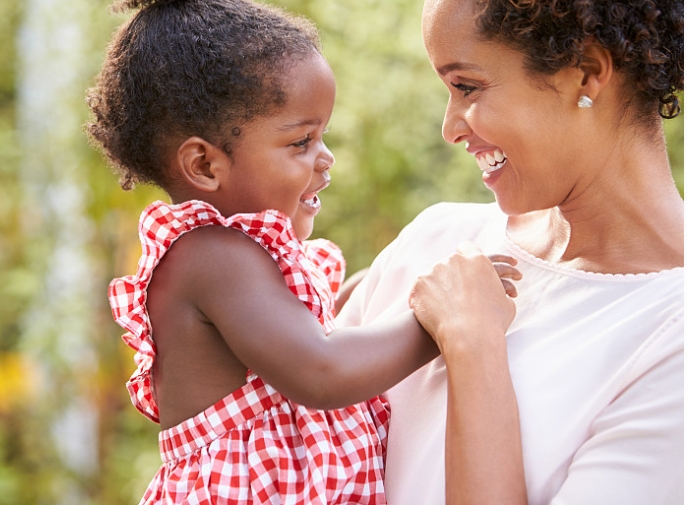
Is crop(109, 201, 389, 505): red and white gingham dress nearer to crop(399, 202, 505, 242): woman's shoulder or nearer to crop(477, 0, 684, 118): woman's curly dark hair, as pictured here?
crop(399, 202, 505, 242): woman's shoulder

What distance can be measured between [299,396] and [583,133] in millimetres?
749

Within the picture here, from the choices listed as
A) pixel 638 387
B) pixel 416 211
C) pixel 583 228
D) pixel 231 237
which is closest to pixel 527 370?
pixel 638 387

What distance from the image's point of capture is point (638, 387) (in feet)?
4.92

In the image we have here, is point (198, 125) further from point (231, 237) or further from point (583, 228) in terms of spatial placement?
point (583, 228)

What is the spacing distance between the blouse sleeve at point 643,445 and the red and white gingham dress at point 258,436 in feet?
1.32

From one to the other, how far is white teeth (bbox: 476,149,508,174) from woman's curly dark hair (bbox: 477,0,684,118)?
7.4 inches

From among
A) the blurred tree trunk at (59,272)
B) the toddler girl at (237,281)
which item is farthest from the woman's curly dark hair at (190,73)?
the blurred tree trunk at (59,272)

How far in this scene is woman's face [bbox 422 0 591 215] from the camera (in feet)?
5.63

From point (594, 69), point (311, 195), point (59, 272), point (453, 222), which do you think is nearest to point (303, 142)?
point (311, 195)

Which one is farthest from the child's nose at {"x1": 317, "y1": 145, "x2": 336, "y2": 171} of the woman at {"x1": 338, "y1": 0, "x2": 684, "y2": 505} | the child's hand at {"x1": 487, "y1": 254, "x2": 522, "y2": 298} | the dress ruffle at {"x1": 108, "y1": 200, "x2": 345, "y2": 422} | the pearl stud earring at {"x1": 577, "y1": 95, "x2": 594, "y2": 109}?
the pearl stud earring at {"x1": 577, "y1": 95, "x2": 594, "y2": 109}

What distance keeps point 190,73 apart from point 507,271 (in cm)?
72

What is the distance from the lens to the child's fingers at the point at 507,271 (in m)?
1.76

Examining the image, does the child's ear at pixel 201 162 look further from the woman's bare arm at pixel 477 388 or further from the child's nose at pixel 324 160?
the woman's bare arm at pixel 477 388

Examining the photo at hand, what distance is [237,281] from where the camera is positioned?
160 centimetres
